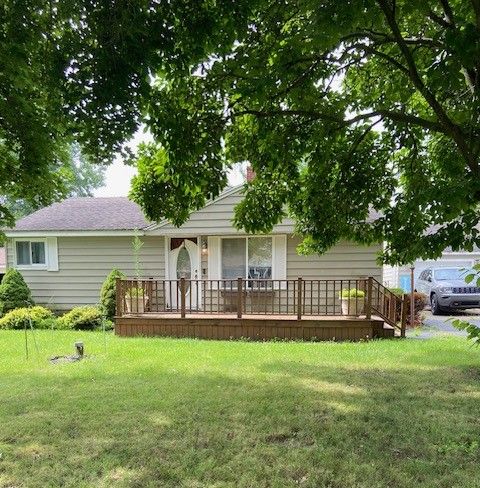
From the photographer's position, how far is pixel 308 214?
5691 millimetres

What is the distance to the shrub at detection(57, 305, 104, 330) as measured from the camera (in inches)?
410

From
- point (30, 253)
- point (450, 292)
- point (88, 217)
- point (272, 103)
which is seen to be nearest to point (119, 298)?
point (88, 217)

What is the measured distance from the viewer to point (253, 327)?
29.5 ft

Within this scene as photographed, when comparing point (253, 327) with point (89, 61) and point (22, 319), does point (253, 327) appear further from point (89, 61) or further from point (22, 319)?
point (89, 61)

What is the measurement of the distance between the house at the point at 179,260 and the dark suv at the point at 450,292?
3760 mm

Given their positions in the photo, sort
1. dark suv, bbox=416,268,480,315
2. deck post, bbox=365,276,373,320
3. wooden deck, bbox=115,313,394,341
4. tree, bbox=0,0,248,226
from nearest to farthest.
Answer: tree, bbox=0,0,248,226 < deck post, bbox=365,276,373,320 < wooden deck, bbox=115,313,394,341 < dark suv, bbox=416,268,480,315

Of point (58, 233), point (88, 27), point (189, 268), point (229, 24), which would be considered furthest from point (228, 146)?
point (58, 233)

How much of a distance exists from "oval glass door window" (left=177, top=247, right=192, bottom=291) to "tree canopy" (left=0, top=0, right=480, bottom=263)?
5835 millimetres

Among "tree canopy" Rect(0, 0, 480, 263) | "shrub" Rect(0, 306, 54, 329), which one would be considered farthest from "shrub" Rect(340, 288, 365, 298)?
"shrub" Rect(0, 306, 54, 329)

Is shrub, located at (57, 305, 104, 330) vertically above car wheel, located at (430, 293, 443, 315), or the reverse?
shrub, located at (57, 305, 104, 330)

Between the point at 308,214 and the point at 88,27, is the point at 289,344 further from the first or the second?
the point at 88,27

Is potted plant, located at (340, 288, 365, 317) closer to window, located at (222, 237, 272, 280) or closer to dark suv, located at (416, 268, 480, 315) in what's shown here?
window, located at (222, 237, 272, 280)

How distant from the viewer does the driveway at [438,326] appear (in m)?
9.72

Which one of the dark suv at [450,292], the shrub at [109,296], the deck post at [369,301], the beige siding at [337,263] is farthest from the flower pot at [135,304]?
the dark suv at [450,292]
